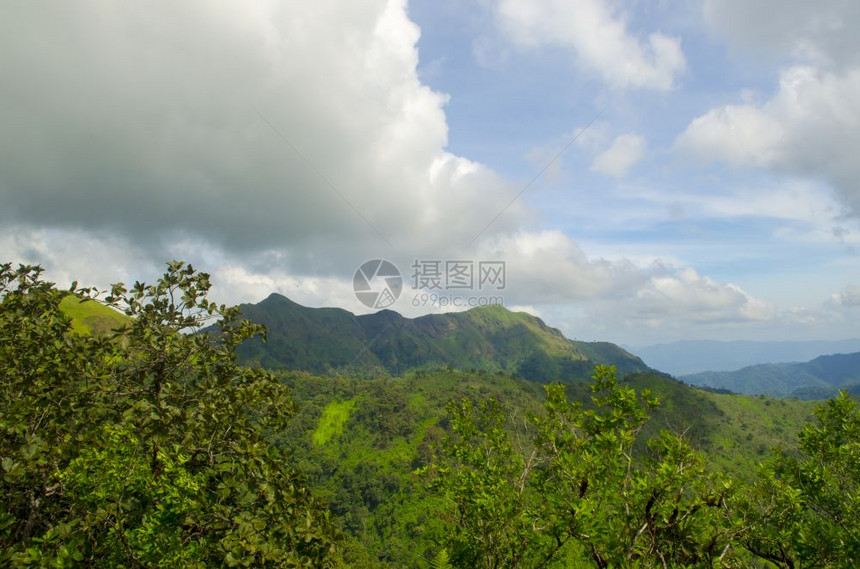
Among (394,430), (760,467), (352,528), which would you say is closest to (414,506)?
(352,528)

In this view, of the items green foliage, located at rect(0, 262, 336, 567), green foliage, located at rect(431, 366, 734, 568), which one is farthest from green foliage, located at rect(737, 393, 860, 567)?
green foliage, located at rect(0, 262, 336, 567)

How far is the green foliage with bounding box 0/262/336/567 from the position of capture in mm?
6333

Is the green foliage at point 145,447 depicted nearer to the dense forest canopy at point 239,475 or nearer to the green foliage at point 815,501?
the dense forest canopy at point 239,475

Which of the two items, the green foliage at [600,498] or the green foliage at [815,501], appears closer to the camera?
the green foliage at [600,498]

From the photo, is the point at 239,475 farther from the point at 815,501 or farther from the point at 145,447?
the point at 815,501

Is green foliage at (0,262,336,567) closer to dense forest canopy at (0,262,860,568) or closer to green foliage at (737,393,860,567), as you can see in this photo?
dense forest canopy at (0,262,860,568)

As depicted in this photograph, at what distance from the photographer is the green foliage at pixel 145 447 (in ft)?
20.8

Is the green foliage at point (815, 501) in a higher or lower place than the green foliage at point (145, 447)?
lower

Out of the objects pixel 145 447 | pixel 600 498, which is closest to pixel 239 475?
pixel 145 447

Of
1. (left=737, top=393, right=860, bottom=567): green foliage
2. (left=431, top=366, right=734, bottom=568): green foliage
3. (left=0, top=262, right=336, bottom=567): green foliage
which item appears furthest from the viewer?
(left=737, top=393, right=860, bottom=567): green foliage

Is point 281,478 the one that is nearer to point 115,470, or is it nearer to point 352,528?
point 115,470

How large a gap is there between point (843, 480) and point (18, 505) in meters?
19.6

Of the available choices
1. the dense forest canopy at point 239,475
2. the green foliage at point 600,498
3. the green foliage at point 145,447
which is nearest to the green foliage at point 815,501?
the dense forest canopy at point 239,475

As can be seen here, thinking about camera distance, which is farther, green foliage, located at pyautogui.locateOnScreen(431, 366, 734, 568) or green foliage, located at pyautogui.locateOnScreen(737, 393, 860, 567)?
green foliage, located at pyautogui.locateOnScreen(737, 393, 860, 567)
